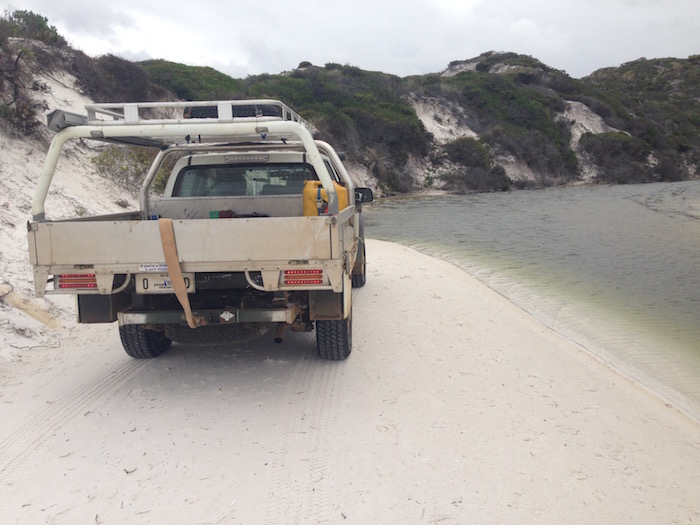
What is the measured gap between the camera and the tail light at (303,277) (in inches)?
159

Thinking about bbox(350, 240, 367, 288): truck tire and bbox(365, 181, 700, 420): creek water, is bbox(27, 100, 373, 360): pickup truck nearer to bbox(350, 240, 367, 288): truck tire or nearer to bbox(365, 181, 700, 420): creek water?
bbox(350, 240, 367, 288): truck tire

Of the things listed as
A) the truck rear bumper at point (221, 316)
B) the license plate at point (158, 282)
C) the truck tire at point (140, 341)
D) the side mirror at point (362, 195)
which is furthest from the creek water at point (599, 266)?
the truck tire at point (140, 341)

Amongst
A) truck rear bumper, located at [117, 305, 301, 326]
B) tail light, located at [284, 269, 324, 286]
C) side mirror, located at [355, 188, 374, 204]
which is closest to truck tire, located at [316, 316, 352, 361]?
truck rear bumper, located at [117, 305, 301, 326]

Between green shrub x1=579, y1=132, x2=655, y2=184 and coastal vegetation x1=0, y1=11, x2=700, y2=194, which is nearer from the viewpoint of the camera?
coastal vegetation x1=0, y1=11, x2=700, y2=194

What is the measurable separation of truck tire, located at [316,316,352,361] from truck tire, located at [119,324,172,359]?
1613 mm

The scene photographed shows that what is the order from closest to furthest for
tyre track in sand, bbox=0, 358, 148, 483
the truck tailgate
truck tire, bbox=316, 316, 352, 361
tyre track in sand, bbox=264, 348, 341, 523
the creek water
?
tyre track in sand, bbox=264, 348, 341, 523
tyre track in sand, bbox=0, 358, 148, 483
the truck tailgate
truck tire, bbox=316, 316, 352, 361
the creek water

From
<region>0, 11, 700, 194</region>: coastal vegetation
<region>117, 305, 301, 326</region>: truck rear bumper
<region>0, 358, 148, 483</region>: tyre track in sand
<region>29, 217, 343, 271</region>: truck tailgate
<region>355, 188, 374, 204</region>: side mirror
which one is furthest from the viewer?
<region>0, 11, 700, 194</region>: coastal vegetation

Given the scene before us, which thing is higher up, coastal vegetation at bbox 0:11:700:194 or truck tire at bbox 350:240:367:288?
coastal vegetation at bbox 0:11:700:194

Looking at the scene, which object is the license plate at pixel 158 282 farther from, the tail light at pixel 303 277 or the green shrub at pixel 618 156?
the green shrub at pixel 618 156

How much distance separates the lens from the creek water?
6.22 meters

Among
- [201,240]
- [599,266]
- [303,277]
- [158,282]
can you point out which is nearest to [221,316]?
A: [158,282]

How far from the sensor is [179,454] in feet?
11.7

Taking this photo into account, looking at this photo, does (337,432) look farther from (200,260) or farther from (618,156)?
(618,156)

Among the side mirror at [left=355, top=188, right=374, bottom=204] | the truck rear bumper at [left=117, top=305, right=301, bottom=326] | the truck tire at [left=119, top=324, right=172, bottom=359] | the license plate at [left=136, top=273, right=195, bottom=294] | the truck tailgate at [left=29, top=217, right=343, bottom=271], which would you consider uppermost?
the side mirror at [left=355, top=188, right=374, bottom=204]
